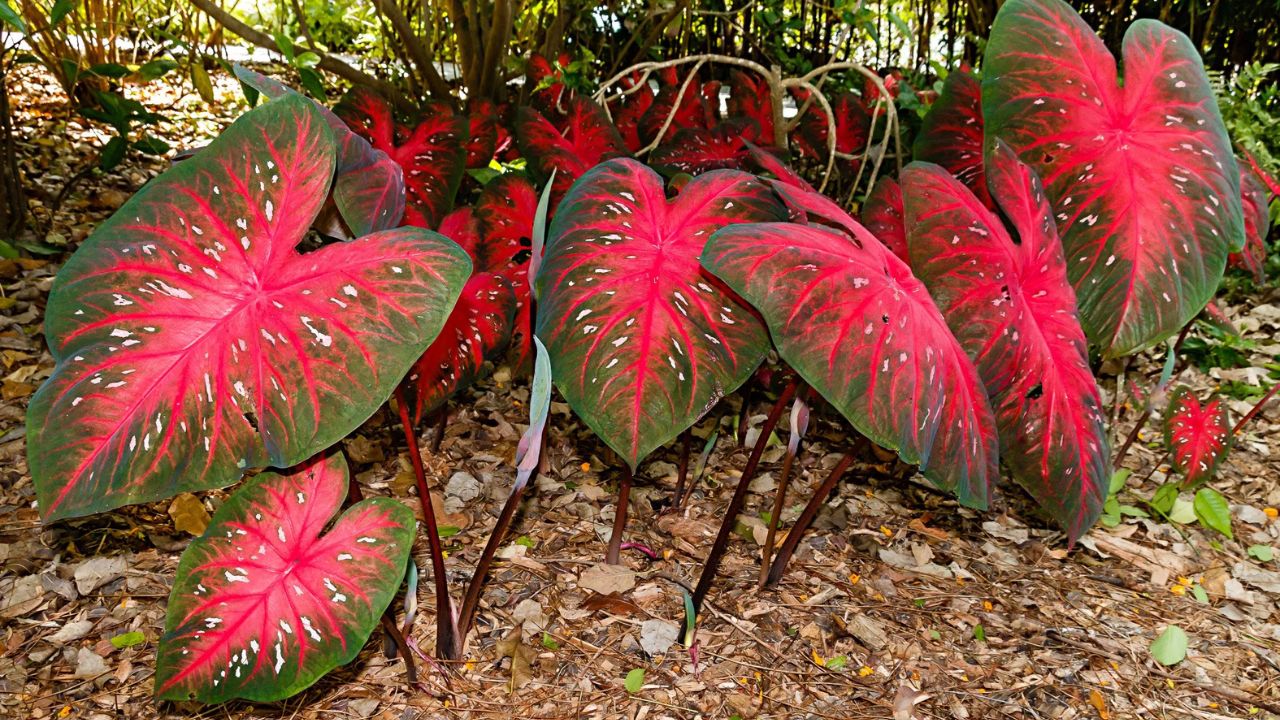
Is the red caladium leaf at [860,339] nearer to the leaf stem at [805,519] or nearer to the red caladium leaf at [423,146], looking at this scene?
the leaf stem at [805,519]

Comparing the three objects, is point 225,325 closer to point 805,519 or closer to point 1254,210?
point 805,519

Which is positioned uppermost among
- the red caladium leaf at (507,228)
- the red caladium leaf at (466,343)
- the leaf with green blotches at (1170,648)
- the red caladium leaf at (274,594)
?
the red caladium leaf at (507,228)

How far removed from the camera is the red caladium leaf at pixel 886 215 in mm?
1484

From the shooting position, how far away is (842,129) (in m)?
2.20

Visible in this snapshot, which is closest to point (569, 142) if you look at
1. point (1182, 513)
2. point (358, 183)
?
point (358, 183)

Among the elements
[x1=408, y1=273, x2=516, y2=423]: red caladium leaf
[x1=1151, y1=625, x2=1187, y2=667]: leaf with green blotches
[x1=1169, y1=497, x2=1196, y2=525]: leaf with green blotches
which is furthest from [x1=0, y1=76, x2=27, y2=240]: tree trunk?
[x1=1169, y1=497, x2=1196, y2=525]: leaf with green blotches

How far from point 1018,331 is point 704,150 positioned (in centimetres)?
88

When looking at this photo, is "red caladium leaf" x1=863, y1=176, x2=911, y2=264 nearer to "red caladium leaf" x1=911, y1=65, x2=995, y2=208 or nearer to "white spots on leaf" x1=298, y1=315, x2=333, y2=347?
"red caladium leaf" x1=911, y1=65, x2=995, y2=208

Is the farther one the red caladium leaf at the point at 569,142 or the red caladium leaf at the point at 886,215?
the red caladium leaf at the point at 569,142

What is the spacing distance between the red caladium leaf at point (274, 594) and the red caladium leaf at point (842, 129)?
1488 millimetres

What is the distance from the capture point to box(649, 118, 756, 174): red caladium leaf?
1.91 m

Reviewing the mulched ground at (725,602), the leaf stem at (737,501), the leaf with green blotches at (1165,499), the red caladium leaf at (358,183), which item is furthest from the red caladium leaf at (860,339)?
the leaf with green blotches at (1165,499)

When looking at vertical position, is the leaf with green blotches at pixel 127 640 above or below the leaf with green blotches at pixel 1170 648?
above

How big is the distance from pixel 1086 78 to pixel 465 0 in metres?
1.91
